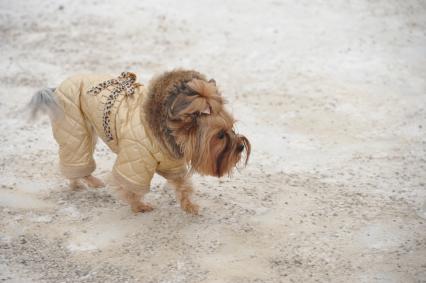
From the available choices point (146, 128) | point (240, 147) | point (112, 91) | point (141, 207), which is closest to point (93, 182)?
point (141, 207)

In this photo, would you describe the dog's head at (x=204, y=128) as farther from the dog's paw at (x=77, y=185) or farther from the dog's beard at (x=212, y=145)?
the dog's paw at (x=77, y=185)

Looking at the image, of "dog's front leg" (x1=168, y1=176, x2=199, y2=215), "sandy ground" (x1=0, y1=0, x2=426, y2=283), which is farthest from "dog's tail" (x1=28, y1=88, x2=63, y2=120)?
"dog's front leg" (x1=168, y1=176, x2=199, y2=215)

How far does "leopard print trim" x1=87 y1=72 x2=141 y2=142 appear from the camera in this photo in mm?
4820

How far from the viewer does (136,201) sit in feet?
17.0

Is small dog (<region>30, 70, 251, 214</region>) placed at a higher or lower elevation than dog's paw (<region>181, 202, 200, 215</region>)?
higher

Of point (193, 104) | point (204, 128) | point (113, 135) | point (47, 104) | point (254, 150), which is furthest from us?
point (254, 150)

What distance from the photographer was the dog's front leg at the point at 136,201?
507 cm

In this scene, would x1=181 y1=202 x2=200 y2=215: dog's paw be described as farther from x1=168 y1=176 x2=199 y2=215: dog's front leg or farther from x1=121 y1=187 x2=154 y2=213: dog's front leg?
x1=121 y1=187 x2=154 y2=213: dog's front leg

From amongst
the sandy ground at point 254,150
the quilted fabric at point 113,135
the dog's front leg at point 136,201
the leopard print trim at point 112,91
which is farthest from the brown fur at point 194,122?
the sandy ground at point 254,150

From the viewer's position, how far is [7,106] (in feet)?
23.7

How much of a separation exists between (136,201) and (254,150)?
5.71 feet

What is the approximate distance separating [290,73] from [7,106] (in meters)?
3.83

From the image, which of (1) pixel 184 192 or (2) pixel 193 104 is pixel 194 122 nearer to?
(2) pixel 193 104

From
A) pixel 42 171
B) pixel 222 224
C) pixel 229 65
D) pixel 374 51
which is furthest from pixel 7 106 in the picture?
pixel 374 51
